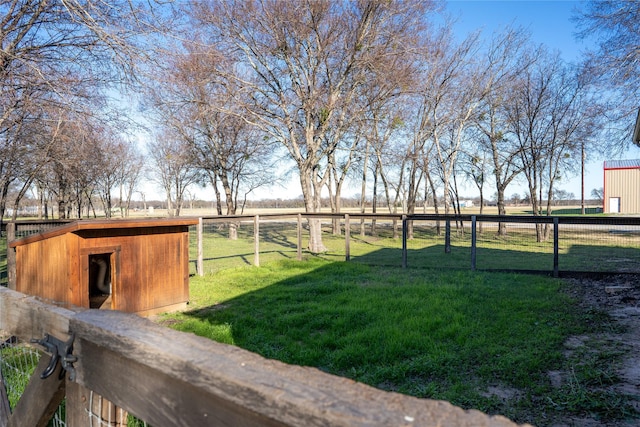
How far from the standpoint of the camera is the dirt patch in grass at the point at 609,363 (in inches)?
123

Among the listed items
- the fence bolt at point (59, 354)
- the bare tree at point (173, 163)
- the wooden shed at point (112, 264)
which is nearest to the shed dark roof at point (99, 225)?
the wooden shed at point (112, 264)

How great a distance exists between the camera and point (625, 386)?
11.8ft

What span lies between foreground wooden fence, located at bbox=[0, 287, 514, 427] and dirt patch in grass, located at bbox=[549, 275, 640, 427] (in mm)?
3101

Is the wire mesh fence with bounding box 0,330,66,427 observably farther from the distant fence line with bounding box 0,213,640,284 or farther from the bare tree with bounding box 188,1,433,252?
the bare tree with bounding box 188,1,433,252

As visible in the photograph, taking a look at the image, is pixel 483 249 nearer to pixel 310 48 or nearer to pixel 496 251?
pixel 496 251

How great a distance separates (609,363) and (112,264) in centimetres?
648

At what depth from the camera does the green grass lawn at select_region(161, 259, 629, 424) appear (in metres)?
3.58

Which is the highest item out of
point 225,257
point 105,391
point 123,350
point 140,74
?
point 140,74

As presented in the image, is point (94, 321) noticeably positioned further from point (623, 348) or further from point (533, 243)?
point (533, 243)

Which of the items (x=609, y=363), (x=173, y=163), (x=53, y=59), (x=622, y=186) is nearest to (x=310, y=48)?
(x=53, y=59)

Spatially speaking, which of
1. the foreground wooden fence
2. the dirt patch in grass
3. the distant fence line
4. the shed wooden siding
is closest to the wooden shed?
the distant fence line

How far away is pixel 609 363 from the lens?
414cm

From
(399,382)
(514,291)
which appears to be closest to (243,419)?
(399,382)

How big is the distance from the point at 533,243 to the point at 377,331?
15.5m
